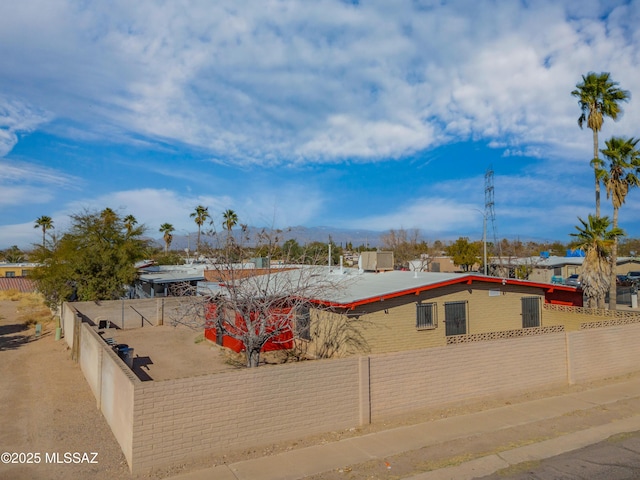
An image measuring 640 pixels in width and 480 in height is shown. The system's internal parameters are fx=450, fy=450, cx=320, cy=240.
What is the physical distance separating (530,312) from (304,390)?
42.9ft

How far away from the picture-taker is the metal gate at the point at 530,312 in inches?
725

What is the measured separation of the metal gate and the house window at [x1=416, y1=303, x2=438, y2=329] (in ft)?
15.6

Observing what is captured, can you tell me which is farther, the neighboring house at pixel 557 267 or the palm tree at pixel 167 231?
the palm tree at pixel 167 231

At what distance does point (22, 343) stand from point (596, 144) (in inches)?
1324

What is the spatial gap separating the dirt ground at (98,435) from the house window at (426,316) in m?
4.37

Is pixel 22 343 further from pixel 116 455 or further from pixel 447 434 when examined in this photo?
pixel 447 434

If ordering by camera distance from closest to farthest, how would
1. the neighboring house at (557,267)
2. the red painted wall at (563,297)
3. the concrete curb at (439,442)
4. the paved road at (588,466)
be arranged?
the paved road at (588,466) < the concrete curb at (439,442) < the red painted wall at (563,297) < the neighboring house at (557,267)

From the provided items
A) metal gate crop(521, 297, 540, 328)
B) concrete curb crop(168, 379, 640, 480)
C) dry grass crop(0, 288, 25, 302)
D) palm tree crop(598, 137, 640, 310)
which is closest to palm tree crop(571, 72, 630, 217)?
palm tree crop(598, 137, 640, 310)

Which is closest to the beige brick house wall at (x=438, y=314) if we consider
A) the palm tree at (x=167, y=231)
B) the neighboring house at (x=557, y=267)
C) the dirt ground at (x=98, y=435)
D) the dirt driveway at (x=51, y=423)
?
the dirt ground at (x=98, y=435)

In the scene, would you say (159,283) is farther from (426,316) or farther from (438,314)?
(438,314)

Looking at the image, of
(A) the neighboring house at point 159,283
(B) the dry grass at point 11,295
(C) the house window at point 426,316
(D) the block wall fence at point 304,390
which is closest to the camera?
(D) the block wall fence at point 304,390

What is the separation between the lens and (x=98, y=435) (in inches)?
370

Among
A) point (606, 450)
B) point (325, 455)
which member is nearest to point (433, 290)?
point (606, 450)

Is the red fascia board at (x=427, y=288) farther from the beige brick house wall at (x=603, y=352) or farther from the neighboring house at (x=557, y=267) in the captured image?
the neighboring house at (x=557, y=267)
